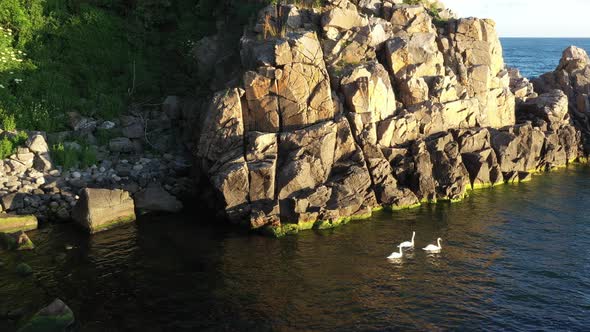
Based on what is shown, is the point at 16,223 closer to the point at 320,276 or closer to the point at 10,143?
the point at 10,143

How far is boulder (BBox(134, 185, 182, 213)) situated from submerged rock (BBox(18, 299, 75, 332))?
50.8 ft

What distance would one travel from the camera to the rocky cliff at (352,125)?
36.5 m

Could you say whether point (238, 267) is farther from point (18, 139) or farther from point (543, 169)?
point (543, 169)

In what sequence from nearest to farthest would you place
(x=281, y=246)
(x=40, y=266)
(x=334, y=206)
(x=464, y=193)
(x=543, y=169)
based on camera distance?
(x=40, y=266), (x=281, y=246), (x=334, y=206), (x=464, y=193), (x=543, y=169)

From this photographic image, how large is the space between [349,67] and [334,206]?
1286 cm

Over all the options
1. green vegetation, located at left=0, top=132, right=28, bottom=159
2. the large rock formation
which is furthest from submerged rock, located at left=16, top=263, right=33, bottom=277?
the large rock formation

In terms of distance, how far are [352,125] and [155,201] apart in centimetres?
1618

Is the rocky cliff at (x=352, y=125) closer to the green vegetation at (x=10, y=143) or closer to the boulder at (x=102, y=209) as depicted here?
the boulder at (x=102, y=209)

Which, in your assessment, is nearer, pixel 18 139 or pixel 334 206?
pixel 334 206

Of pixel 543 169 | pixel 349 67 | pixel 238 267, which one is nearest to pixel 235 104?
pixel 349 67

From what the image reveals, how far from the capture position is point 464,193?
42219 mm

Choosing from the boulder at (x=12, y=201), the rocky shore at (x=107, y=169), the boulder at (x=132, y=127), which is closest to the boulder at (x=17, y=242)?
the rocky shore at (x=107, y=169)

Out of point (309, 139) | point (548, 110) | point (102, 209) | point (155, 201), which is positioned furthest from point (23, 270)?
point (548, 110)

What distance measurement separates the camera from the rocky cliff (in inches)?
1437
